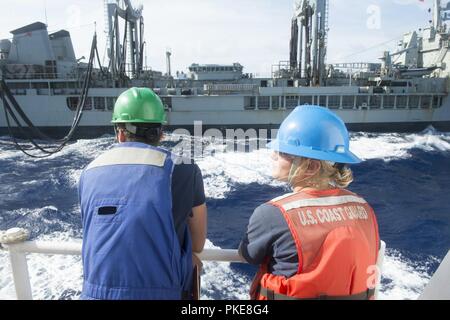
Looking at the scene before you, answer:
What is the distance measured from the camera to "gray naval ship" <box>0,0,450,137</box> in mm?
26219

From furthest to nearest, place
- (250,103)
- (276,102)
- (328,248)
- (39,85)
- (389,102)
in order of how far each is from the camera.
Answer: (389,102)
(276,102)
(250,103)
(39,85)
(328,248)

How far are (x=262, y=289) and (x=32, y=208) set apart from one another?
11.0 meters

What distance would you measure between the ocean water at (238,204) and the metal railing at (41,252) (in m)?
1.97

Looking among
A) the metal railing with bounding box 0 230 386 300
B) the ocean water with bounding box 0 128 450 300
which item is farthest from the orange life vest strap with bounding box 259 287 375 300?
the ocean water with bounding box 0 128 450 300

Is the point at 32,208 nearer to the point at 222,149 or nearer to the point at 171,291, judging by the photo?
the point at 171,291

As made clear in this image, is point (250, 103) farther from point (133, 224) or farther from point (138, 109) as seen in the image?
point (133, 224)

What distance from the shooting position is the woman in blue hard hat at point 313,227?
1.34 metres

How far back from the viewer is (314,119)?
5.59ft

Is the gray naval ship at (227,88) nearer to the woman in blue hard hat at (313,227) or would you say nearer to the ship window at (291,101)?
the ship window at (291,101)

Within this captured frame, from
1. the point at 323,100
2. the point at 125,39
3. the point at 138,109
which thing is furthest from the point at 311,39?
the point at 138,109

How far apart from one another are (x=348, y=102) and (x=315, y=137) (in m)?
28.3

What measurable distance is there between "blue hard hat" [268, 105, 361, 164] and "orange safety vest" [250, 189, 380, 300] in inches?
8.8

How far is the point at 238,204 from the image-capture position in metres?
11.0
